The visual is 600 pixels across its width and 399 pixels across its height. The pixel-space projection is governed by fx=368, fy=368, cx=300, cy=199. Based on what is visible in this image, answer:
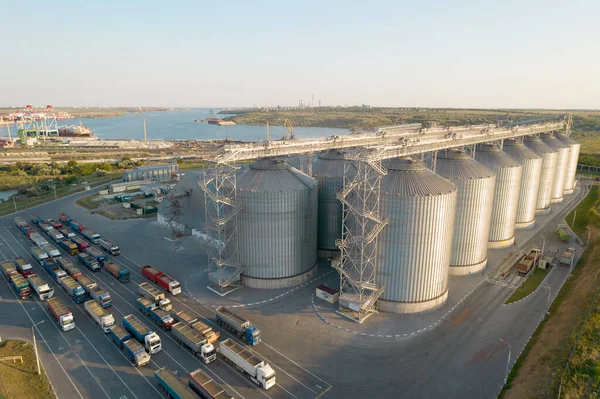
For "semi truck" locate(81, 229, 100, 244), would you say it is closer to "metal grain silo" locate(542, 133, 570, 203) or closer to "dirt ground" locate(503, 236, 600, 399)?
"dirt ground" locate(503, 236, 600, 399)

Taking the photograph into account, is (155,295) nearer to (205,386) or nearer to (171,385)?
(171,385)

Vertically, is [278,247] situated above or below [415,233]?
below

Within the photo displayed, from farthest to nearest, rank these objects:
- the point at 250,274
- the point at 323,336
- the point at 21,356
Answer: the point at 250,274 < the point at 323,336 < the point at 21,356

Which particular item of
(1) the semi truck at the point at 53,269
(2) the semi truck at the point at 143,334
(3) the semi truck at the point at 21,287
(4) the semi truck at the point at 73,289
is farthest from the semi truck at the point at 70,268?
(2) the semi truck at the point at 143,334

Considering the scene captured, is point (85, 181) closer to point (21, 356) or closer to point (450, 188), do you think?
point (21, 356)

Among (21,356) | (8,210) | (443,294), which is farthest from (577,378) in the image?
(8,210)

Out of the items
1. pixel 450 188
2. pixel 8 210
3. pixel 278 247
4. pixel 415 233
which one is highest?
pixel 450 188

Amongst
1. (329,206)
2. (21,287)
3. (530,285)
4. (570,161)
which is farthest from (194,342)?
(570,161)

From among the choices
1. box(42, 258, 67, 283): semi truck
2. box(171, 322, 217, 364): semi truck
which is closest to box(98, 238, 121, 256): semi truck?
box(42, 258, 67, 283): semi truck
